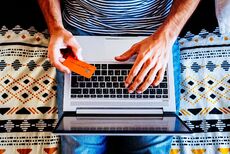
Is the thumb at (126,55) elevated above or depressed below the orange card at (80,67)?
above

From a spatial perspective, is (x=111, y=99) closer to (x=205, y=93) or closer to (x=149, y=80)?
(x=149, y=80)

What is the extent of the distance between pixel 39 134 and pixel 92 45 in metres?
0.32

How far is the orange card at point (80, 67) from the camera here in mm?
881

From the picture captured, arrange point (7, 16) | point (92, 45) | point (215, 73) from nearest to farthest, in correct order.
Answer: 1. point (92, 45)
2. point (215, 73)
3. point (7, 16)

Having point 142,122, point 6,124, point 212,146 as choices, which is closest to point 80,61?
point 142,122

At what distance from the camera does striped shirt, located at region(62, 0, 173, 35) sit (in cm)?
103

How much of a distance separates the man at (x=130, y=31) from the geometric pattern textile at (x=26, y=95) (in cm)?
12

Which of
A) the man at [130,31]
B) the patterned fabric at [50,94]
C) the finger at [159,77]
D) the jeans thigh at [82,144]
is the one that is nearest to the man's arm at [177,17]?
the man at [130,31]

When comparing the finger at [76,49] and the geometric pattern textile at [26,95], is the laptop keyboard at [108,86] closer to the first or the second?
the finger at [76,49]

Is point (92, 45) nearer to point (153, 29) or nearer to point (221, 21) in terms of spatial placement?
point (153, 29)

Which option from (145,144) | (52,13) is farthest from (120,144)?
Answer: (52,13)

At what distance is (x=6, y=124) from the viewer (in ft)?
3.48

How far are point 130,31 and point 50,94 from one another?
329 millimetres

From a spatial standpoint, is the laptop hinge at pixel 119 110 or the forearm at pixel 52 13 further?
the forearm at pixel 52 13
